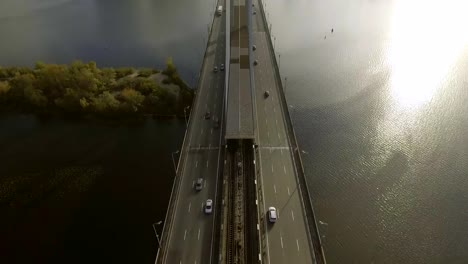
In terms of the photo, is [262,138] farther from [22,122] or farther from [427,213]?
[22,122]

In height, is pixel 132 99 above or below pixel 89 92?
below

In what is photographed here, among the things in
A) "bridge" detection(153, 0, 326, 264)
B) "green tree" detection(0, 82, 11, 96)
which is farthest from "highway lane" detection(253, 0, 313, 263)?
"green tree" detection(0, 82, 11, 96)

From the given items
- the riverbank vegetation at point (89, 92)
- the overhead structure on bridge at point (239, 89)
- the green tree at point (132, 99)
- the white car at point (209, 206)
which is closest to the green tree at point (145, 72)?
the riverbank vegetation at point (89, 92)

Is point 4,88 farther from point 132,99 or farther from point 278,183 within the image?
point 278,183

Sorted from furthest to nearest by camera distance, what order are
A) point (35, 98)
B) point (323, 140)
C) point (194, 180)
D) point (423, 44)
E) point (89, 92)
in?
point (423, 44)
point (89, 92)
point (35, 98)
point (323, 140)
point (194, 180)

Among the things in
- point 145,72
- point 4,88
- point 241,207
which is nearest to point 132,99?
point 145,72
